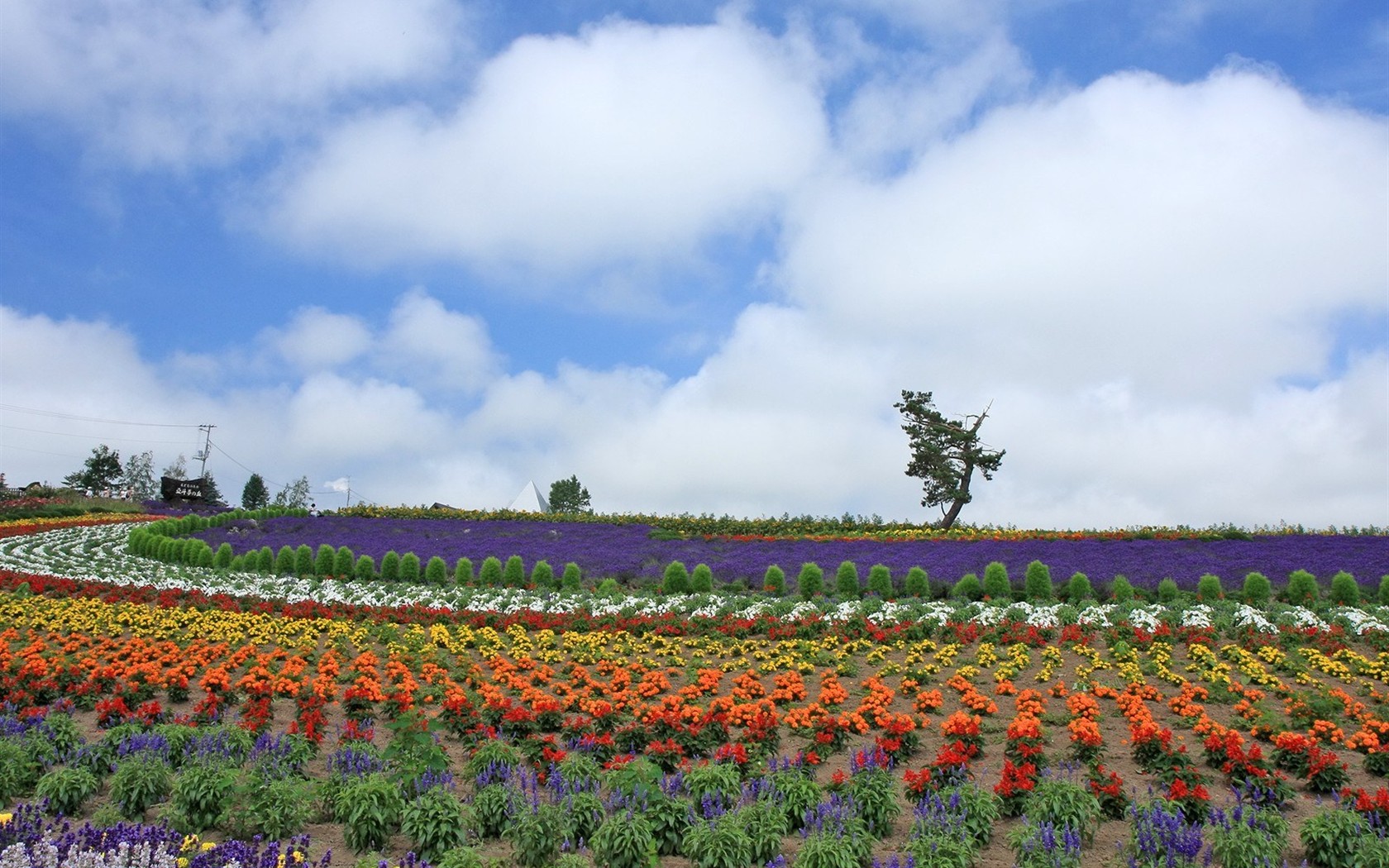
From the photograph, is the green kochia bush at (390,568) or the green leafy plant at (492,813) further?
the green kochia bush at (390,568)

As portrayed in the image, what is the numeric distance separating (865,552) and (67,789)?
1739cm

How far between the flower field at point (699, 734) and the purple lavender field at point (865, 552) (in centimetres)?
236

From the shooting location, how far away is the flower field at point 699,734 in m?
6.25

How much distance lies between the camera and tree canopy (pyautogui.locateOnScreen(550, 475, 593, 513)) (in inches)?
2215

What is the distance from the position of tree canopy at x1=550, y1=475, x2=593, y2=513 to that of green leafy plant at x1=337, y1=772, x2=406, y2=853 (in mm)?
49148

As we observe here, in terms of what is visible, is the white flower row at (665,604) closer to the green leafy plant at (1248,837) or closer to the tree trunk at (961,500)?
the green leafy plant at (1248,837)

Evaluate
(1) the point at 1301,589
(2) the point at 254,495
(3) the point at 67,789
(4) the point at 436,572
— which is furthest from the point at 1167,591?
(2) the point at 254,495

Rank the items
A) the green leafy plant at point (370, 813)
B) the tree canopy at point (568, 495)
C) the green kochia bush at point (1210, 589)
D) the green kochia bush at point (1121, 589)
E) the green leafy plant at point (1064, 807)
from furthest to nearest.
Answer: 1. the tree canopy at point (568, 495)
2. the green kochia bush at point (1121, 589)
3. the green kochia bush at point (1210, 589)
4. the green leafy plant at point (1064, 807)
5. the green leafy plant at point (370, 813)

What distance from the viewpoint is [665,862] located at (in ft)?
20.5

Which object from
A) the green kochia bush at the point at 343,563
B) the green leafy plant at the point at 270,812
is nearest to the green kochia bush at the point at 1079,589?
the green leafy plant at the point at 270,812

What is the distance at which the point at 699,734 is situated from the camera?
8.45 m

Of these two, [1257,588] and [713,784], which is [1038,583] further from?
[713,784]

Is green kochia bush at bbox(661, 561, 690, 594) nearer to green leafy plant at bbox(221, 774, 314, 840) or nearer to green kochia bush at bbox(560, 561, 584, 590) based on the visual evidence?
green kochia bush at bbox(560, 561, 584, 590)

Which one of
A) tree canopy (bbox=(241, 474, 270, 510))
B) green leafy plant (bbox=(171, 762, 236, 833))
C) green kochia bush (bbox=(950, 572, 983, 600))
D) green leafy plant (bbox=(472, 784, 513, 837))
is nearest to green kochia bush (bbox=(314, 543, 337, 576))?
green kochia bush (bbox=(950, 572, 983, 600))
